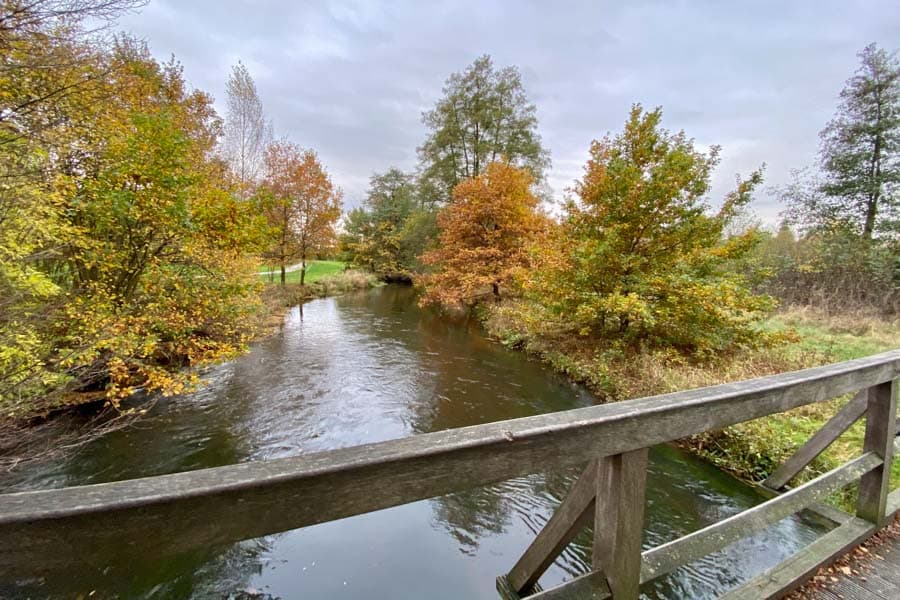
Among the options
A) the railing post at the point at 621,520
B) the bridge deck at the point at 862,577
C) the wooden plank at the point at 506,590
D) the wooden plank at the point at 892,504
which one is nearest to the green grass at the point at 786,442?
the wooden plank at the point at 892,504

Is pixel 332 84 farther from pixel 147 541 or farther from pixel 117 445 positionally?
pixel 147 541

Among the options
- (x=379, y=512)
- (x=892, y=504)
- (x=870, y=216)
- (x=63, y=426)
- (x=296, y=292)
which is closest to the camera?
(x=892, y=504)

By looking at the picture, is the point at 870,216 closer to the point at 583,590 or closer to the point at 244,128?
the point at 583,590

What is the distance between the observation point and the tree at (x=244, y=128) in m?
15.5

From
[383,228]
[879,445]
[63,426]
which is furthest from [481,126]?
[879,445]

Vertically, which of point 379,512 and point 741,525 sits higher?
point 741,525

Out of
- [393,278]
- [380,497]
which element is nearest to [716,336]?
[380,497]

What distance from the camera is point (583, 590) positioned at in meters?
1.25

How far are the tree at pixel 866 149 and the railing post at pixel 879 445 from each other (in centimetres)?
1399

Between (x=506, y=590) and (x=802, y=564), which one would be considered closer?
(x=802, y=564)

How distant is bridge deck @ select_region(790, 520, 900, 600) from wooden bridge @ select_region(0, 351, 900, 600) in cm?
7

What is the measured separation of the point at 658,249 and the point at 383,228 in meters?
24.1

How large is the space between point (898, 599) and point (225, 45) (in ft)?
37.3

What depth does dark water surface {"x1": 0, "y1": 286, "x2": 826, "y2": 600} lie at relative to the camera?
299 cm
